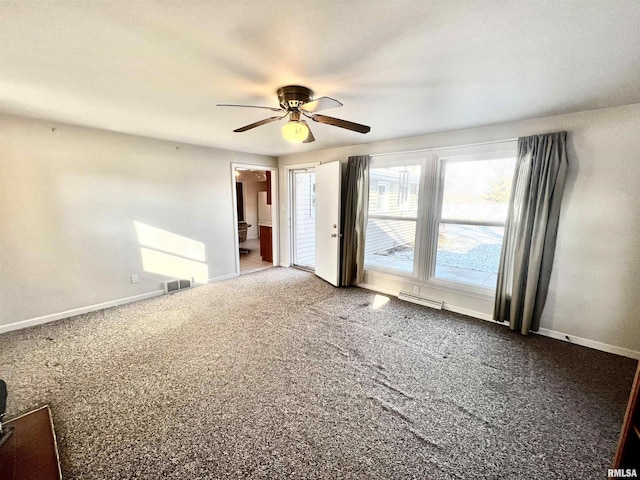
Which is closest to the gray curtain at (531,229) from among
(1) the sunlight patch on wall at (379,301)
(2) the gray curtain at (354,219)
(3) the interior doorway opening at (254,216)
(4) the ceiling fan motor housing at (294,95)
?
(1) the sunlight patch on wall at (379,301)

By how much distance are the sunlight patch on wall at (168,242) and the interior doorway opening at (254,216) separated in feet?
2.53

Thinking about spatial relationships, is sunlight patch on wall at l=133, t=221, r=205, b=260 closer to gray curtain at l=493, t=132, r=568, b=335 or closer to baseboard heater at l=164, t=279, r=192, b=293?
baseboard heater at l=164, t=279, r=192, b=293

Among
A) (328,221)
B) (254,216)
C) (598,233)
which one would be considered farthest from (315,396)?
(254,216)

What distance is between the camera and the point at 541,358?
2.43 meters

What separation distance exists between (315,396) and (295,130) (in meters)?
2.02

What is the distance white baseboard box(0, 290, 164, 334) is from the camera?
9.34 feet

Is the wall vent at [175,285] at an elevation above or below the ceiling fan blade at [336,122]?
below

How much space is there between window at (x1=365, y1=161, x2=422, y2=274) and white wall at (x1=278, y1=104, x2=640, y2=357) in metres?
1.25

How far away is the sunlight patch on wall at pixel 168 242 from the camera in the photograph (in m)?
3.70

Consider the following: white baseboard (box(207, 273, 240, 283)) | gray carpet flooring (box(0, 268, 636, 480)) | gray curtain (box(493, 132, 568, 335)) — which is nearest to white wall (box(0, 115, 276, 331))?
gray carpet flooring (box(0, 268, 636, 480))

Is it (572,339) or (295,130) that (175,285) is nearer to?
(295,130)

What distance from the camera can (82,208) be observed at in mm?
3166

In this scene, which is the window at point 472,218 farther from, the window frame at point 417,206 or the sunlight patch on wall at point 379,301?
the sunlight patch on wall at point 379,301

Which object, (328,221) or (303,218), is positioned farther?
(303,218)
